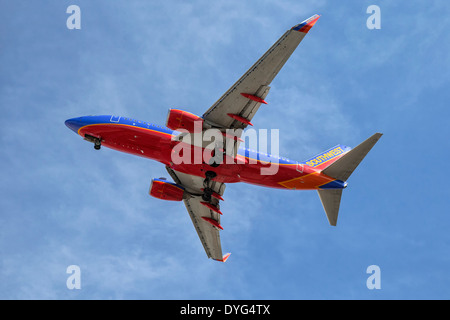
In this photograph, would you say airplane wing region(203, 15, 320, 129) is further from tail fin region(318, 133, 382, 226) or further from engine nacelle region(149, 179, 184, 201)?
engine nacelle region(149, 179, 184, 201)

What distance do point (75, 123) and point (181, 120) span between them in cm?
1120

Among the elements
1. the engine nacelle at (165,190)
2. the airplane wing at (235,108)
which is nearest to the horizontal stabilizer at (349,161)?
the airplane wing at (235,108)

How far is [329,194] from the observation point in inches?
1934

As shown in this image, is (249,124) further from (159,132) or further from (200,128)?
(159,132)

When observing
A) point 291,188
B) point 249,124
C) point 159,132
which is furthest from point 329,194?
point 159,132

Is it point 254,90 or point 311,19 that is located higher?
point 311,19

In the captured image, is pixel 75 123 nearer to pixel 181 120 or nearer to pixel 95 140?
pixel 95 140

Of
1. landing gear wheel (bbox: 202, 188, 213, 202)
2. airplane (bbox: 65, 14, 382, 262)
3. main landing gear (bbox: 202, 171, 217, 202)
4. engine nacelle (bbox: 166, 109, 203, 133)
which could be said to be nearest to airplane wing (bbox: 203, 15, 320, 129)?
airplane (bbox: 65, 14, 382, 262)

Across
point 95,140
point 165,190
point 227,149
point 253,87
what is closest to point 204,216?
point 165,190

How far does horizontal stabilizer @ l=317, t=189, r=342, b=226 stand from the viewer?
49.0 meters

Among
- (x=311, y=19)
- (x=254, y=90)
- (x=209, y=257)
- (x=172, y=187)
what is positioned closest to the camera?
(x=311, y=19)

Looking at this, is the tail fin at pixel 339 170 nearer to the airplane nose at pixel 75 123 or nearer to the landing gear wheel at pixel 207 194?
the landing gear wheel at pixel 207 194

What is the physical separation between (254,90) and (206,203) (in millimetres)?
16589

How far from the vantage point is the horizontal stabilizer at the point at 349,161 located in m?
44.5
